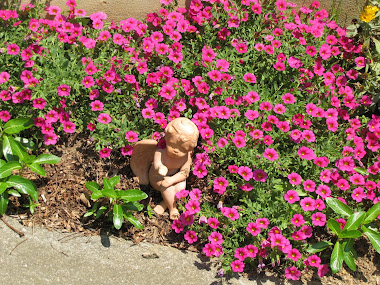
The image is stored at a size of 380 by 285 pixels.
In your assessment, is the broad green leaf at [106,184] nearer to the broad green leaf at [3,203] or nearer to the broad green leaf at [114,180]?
the broad green leaf at [114,180]

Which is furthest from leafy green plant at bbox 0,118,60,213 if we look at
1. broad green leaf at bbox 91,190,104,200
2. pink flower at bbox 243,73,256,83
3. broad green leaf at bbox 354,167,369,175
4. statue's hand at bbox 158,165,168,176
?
broad green leaf at bbox 354,167,369,175

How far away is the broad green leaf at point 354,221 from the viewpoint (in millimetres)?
3904

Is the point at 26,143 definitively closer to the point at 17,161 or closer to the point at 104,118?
the point at 17,161

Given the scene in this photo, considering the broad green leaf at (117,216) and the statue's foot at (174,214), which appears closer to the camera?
the broad green leaf at (117,216)

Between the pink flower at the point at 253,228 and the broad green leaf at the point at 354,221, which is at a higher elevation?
the broad green leaf at the point at 354,221

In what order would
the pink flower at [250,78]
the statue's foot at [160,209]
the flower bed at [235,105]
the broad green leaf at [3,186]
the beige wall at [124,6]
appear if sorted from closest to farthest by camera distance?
1. the broad green leaf at [3,186]
2. the flower bed at [235,105]
3. the statue's foot at [160,209]
4. the pink flower at [250,78]
5. the beige wall at [124,6]

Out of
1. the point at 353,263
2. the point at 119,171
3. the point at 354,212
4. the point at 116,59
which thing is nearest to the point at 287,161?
the point at 354,212

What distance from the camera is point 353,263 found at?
3.89 meters

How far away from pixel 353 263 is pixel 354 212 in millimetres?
425

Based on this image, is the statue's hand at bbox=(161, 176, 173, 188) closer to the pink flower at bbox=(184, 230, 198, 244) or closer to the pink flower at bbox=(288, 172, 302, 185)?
the pink flower at bbox=(184, 230, 198, 244)

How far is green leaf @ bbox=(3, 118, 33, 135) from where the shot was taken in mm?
4176

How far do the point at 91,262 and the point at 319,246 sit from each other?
1.81 m

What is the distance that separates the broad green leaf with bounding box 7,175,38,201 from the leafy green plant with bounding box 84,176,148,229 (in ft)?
1.45

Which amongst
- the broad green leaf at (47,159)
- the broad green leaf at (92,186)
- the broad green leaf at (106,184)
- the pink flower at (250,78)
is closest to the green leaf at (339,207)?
the pink flower at (250,78)
